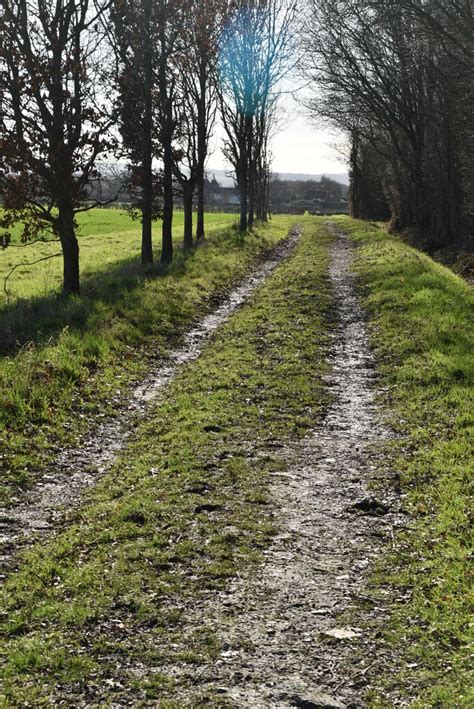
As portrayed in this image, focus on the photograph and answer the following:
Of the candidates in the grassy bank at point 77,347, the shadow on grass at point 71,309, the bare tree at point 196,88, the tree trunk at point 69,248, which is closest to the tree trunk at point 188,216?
the bare tree at point 196,88

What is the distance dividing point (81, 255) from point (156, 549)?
32.8 metres

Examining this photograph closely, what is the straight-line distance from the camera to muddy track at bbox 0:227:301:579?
7.23 m

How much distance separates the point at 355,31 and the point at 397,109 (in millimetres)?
7473

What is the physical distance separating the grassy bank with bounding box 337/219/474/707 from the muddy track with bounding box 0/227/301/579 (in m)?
3.43

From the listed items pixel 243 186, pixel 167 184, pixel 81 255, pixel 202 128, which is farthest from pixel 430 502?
pixel 243 186

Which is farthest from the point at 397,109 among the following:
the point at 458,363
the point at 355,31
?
the point at 458,363

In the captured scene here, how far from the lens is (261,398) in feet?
37.3

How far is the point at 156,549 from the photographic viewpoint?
6.77 metres

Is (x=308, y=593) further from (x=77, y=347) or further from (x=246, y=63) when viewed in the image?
(x=246, y=63)

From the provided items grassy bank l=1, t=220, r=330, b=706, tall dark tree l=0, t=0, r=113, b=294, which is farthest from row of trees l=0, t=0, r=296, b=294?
grassy bank l=1, t=220, r=330, b=706

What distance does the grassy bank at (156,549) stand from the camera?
5069mm

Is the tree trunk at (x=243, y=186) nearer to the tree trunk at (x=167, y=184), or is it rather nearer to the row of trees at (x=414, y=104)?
the row of trees at (x=414, y=104)

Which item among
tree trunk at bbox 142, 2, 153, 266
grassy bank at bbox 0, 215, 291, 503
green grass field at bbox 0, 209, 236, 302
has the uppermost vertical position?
tree trunk at bbox 142, 2, 153, 266

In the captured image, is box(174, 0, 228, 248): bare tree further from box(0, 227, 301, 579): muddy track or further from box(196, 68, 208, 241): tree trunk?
box(0, 227, 301, 579): muddy track
